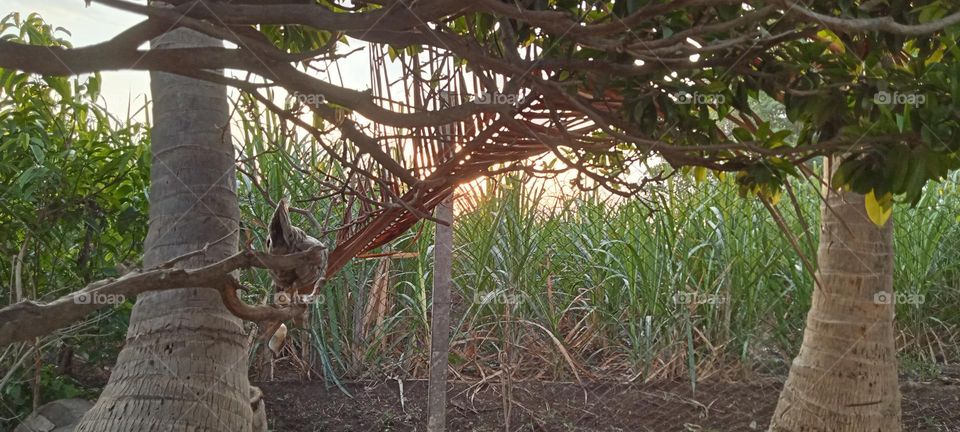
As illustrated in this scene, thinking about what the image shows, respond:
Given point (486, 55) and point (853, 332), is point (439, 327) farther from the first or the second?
point (486, 55)

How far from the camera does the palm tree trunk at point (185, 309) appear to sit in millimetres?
1463

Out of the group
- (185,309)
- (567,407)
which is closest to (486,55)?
(185,309)

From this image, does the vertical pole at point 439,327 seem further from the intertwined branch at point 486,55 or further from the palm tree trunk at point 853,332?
the palm tree trunk at point 853,332

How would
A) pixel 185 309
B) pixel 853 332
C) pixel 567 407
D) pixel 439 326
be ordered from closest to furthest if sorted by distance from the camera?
pixel 185 309, pixel 439 326, pixel 853 332, pixel 567 407

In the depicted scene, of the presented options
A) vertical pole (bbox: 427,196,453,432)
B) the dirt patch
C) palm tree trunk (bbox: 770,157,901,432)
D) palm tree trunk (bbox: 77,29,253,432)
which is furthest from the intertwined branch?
the dirt patch

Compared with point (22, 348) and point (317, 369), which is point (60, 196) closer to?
point (22, 348)

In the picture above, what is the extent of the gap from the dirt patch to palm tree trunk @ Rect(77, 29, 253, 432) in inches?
70.3

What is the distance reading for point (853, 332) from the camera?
268cm

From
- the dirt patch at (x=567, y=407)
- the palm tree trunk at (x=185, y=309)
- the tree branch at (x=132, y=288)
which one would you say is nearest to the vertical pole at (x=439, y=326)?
the dirt patch at (x=567, y=407)

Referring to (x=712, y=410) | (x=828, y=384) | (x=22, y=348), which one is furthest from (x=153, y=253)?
(x=712, y=410)

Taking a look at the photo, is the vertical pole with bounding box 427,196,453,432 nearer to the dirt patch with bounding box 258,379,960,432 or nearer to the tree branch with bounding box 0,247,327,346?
the dirt patch with bounding box 258,379,960,432

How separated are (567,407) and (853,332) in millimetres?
1184

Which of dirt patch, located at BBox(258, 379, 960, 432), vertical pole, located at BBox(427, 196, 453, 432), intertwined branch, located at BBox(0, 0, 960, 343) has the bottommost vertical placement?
dirt patch, located at BBox(258, 379, 960, 432)

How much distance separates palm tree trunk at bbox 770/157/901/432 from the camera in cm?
267
